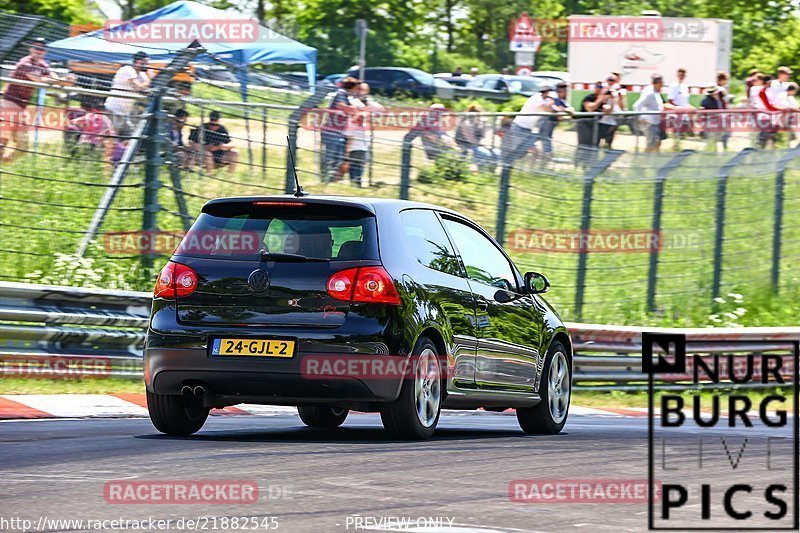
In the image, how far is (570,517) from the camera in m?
6.76

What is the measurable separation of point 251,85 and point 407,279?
6.85m

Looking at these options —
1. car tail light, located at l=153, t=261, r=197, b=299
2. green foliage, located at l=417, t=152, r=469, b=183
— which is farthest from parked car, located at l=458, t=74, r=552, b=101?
car tail light, located at l=153, t=261, r=197, b=299

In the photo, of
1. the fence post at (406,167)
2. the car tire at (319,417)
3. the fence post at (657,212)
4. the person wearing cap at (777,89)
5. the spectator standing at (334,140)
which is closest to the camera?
the car tire at (319,417)

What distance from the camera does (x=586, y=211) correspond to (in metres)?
18.5

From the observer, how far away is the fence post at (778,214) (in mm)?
19188

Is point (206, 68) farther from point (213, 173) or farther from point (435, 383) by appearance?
point (435, 383)

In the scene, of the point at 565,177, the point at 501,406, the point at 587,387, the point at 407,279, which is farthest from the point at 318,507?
the point at 565,177

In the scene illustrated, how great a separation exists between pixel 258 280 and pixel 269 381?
0.58m

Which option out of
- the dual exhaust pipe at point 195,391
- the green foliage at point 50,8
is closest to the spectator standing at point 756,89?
the dual exhaust pipe at point 195,391

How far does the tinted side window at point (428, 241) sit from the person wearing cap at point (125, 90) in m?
5.78

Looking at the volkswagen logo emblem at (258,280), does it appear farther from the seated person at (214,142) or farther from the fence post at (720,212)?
the fence post at (720,212)

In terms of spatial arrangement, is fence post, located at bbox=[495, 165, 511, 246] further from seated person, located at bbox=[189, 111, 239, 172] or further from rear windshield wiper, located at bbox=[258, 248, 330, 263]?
rear windshield wiper, located at bbox=[258, 248, 330, 263]

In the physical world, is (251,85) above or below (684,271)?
above

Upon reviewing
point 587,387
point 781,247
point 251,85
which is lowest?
point 587,387
